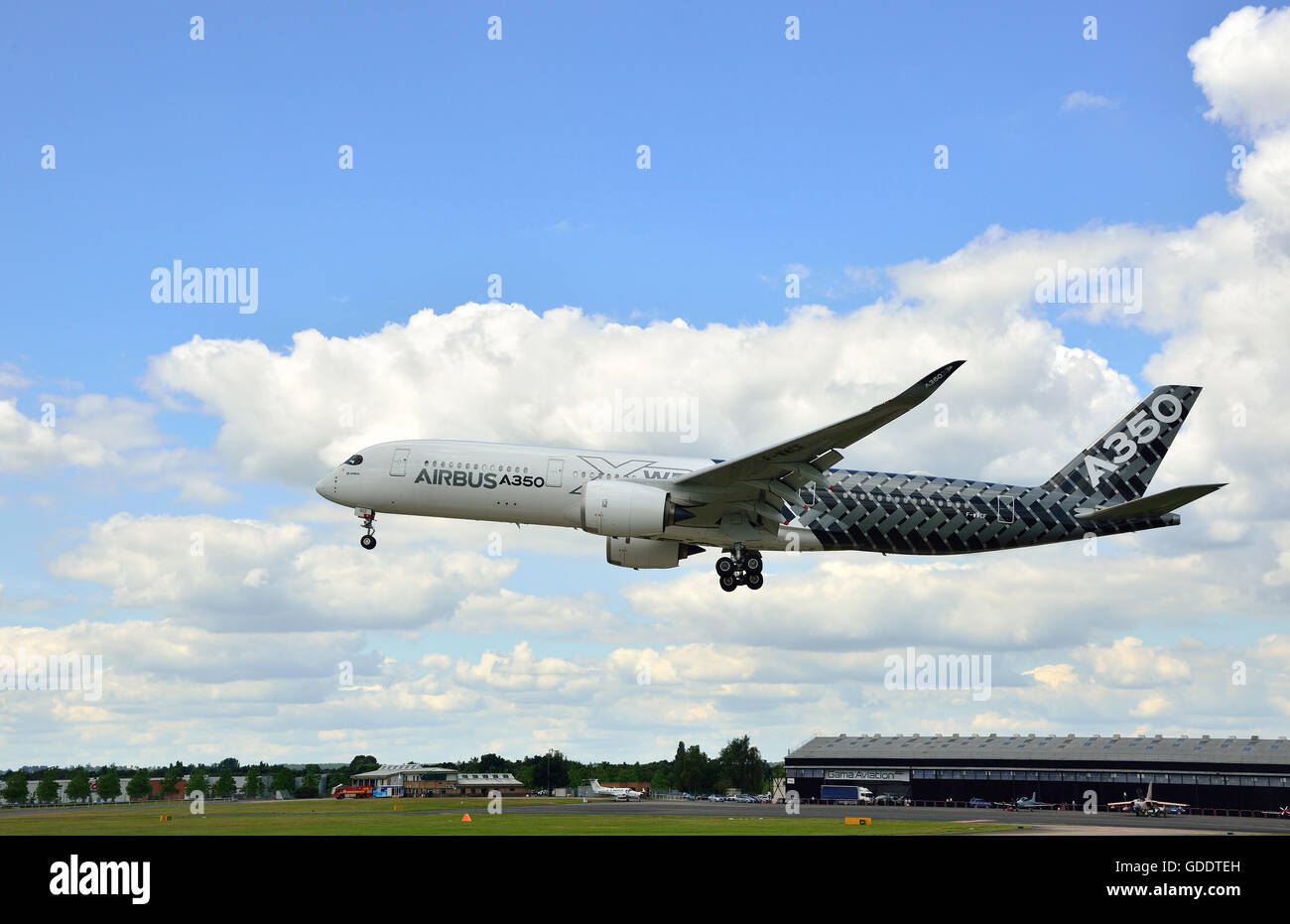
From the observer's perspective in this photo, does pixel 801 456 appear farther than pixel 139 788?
No

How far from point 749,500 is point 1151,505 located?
13.5m

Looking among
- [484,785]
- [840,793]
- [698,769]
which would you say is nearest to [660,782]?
[698,769]

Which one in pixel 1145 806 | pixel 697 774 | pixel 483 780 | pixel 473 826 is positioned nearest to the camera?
pixel 473 826

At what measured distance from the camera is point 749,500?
4097 cm

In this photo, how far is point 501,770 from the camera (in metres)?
146

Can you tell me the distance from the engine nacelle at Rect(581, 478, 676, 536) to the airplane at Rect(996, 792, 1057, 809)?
232ft

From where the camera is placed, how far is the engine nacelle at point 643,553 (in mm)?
44938

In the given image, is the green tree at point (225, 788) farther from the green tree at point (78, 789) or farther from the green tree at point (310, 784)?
the green tree at point (78, 789)

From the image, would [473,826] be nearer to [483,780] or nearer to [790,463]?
[790,463]

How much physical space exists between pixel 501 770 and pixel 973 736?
2292 inches

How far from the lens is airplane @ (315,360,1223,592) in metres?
40.8

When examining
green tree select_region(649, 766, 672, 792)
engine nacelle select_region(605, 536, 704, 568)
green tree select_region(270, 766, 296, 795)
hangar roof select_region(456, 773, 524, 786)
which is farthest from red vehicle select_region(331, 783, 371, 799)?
green tree select_region(649, 766, 672, 792)
